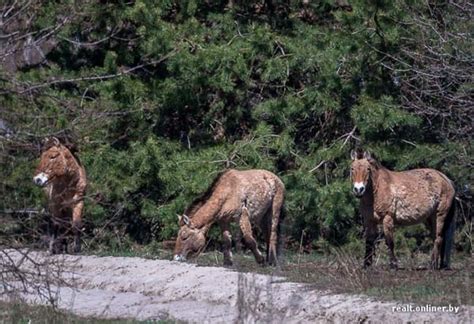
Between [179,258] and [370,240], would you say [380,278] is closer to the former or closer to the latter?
[370,240]

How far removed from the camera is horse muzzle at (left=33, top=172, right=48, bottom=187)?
18562 millimetres

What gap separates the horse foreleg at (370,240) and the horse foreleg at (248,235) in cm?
181

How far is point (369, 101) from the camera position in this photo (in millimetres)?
21969

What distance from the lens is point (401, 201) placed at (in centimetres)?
1806

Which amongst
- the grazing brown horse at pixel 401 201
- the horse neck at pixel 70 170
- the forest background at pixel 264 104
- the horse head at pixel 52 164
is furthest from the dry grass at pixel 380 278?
the forest background at pixel 264 104

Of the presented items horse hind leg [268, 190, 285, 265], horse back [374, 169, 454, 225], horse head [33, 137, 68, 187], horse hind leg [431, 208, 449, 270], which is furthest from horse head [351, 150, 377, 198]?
horse head [33, 137, 68, 187]

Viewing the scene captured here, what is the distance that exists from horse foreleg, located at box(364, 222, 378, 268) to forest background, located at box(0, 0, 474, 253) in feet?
9.95

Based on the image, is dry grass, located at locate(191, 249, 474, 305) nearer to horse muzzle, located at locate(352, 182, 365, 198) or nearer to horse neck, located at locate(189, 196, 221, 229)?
horse neck, located at locate(189, 196, 221, 229)

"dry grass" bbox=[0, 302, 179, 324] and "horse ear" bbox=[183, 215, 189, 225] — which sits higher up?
"dry grass" bbox=[0, 302, 179, 324]

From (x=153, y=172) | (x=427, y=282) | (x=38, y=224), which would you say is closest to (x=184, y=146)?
(x=153, y=172)

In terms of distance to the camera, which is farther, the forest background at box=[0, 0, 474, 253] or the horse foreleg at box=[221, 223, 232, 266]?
the forest background at box=[0, 0, 474, 253]

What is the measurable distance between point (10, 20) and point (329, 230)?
12.8 meters

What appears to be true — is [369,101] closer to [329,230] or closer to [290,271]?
[329,230]

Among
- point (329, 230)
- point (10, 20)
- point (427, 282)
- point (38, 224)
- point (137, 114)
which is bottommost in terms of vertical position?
point (329, 230)
